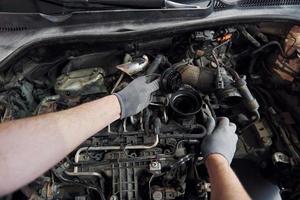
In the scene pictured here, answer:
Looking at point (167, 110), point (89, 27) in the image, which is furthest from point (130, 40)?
point (167, 110)

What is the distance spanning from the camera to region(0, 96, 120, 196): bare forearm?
3.46ft

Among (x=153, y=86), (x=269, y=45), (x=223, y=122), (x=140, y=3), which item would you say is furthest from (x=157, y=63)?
(x=269, y=45)

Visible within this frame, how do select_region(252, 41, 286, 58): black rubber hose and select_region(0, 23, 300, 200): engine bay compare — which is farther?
select_region(252, 41, 286, 58): black rubber hose

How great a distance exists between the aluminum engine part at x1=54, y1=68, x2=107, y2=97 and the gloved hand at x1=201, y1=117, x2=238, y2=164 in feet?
1.50

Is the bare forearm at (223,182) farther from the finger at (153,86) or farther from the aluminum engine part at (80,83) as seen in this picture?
the aluminum engine part at (80,83)

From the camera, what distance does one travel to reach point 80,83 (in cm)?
142

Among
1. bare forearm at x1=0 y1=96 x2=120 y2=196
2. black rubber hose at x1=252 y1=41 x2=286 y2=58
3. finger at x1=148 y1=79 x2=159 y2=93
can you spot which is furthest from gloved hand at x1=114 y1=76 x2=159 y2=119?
black rubber hose at x1=252 y1=41 x2=286 y2=58

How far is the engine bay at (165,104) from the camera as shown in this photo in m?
1.30

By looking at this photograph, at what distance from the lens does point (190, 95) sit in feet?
4.46

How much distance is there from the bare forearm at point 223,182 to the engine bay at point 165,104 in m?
0.14

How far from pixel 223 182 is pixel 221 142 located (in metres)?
0.22

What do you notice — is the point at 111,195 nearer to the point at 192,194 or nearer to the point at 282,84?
the point at 192,194

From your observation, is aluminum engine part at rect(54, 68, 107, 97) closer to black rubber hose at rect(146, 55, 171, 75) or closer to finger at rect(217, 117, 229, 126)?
black rubber hose at rect(146, 55, 171, 75)

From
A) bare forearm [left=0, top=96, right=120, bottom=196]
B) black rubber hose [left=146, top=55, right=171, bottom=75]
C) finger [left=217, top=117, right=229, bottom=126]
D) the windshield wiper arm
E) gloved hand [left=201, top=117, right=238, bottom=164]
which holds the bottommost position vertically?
gloved hand [left=201, top=117, right=238, bottom=164]
